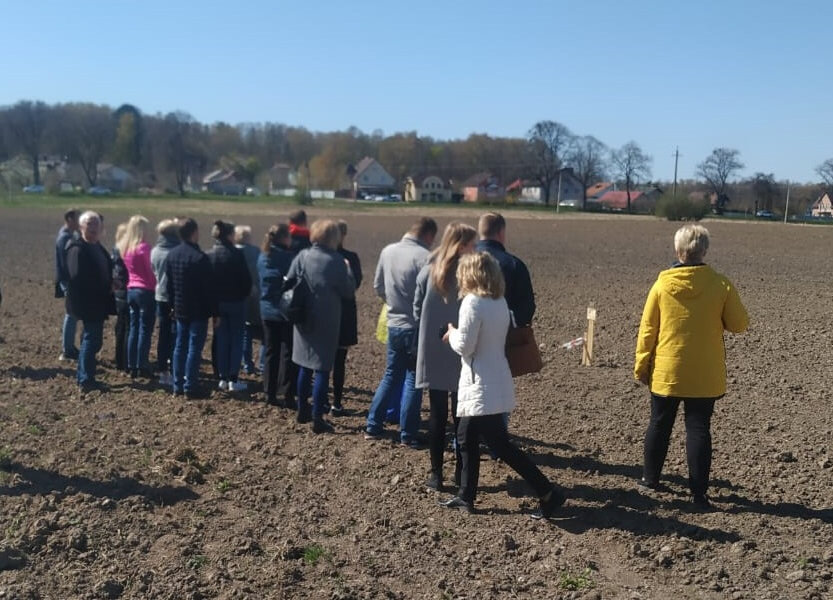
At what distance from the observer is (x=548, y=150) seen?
107 m

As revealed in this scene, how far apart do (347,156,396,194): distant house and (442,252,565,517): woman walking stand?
111 meters

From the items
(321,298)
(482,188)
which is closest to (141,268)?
(321,298)

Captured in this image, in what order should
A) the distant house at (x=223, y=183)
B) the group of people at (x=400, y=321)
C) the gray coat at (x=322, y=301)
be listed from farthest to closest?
the distant house at (x=223, y=183)
the gray coat at (x=322, y=301)
the group of people at (x=400, y=321)

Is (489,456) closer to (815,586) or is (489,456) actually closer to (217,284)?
(815,586)

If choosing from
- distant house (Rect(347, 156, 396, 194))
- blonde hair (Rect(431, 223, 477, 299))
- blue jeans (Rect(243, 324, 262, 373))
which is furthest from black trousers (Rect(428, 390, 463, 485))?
distant house (Rect(347, 156, 396, 194))

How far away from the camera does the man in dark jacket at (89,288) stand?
833 cm

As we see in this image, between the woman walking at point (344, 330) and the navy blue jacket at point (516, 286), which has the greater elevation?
the navy blue jacket at point (516, 286)

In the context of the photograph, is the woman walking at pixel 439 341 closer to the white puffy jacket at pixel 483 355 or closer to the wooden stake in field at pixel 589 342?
the white puffy jacket at pixel 483 355

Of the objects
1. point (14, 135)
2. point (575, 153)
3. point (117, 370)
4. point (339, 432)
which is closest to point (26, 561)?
point (339, 432)

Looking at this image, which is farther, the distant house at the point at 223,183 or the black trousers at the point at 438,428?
the distant house at the point at 223,183

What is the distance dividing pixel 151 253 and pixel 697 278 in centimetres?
620

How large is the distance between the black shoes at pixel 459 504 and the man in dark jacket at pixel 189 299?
385cm

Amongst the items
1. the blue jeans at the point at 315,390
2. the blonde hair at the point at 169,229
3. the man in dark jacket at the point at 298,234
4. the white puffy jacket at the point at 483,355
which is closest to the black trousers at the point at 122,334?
the blonde hair at the point at 169,229

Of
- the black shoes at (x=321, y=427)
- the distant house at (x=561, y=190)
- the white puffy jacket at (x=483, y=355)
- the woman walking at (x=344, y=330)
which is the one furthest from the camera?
the distant house at (x=561, y=190)
